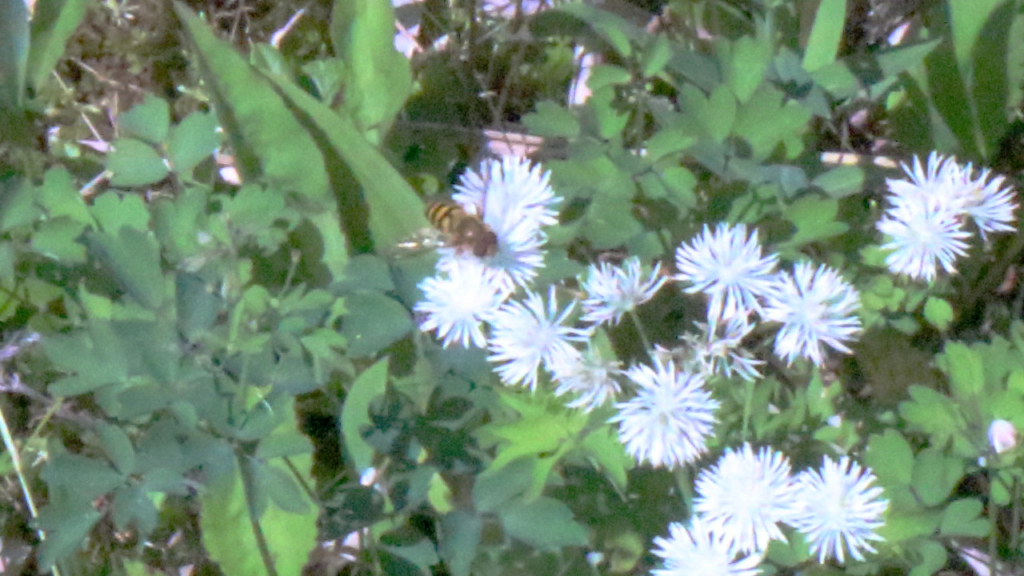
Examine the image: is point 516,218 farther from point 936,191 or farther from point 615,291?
point 936,191

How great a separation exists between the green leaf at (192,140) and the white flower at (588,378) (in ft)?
1.59

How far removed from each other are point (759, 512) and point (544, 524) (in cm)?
20

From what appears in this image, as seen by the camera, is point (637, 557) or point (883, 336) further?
point (883, 336)

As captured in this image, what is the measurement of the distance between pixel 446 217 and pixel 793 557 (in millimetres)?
512

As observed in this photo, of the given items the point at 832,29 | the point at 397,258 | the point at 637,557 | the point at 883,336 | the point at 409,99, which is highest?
the point at 832,29

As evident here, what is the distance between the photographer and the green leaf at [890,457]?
2.86 ft

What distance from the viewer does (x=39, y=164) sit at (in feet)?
4.11

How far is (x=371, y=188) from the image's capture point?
40.7 inches

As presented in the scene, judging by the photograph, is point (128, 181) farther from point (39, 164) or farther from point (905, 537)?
point (905, 537)

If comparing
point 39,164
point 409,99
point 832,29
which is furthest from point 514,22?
point 39,164

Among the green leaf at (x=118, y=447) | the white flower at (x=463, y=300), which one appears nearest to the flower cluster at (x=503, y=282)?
the white flower at (x=463, y=300)

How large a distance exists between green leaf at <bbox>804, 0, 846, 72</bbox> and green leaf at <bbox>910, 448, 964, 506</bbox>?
1.65 feet

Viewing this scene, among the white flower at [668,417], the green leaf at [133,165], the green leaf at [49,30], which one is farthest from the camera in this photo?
the green leaf at [49,30]

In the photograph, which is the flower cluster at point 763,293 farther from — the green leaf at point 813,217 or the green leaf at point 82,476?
the green leaf at point 82,476
